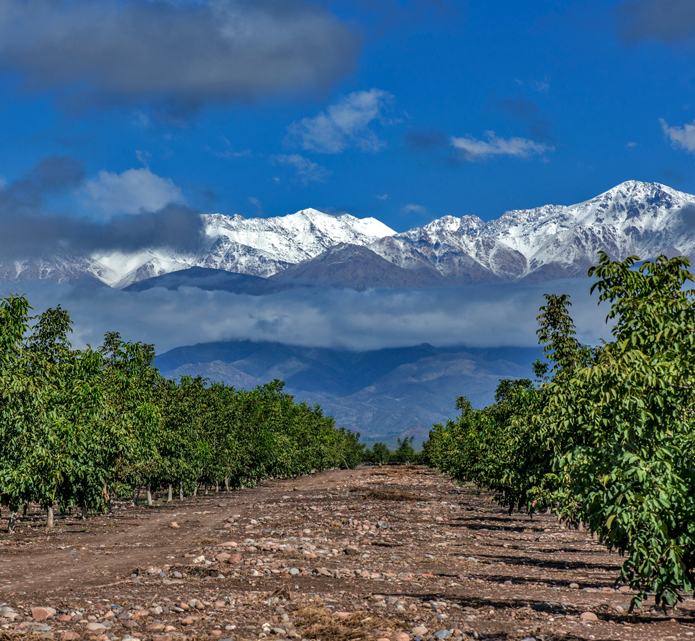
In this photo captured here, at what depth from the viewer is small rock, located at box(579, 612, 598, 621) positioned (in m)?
15.2

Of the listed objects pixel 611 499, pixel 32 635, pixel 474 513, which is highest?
pixel 611 499

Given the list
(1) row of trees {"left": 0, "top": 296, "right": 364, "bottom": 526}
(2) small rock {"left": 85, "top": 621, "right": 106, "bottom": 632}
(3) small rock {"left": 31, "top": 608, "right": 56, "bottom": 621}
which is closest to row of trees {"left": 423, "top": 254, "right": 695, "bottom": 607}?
(2) small rock {"left": 85, "top": 621, "right": 106, "bottom": 632}

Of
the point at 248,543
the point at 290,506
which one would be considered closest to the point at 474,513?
the point at 290,506

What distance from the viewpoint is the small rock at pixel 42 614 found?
13.9 meters

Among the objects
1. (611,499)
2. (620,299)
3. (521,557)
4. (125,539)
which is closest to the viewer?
(611,499)

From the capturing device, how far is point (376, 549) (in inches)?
1052

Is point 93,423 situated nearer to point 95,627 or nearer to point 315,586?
point 315,586

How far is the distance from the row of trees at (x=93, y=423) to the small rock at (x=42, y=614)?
10.1 meters

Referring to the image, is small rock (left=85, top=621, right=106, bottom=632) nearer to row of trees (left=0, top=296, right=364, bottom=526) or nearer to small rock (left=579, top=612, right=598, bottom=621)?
small rock (left=579, top=612, right=598, bottom=621)

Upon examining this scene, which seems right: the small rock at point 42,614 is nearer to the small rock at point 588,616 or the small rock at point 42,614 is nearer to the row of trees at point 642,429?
the row of trees at point 642,429

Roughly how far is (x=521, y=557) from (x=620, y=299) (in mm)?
15054

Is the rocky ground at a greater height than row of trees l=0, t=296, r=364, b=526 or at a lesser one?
lesser

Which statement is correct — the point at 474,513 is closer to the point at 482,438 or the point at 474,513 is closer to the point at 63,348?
the point at 482,438

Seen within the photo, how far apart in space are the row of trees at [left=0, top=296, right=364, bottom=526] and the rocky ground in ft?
9.42
